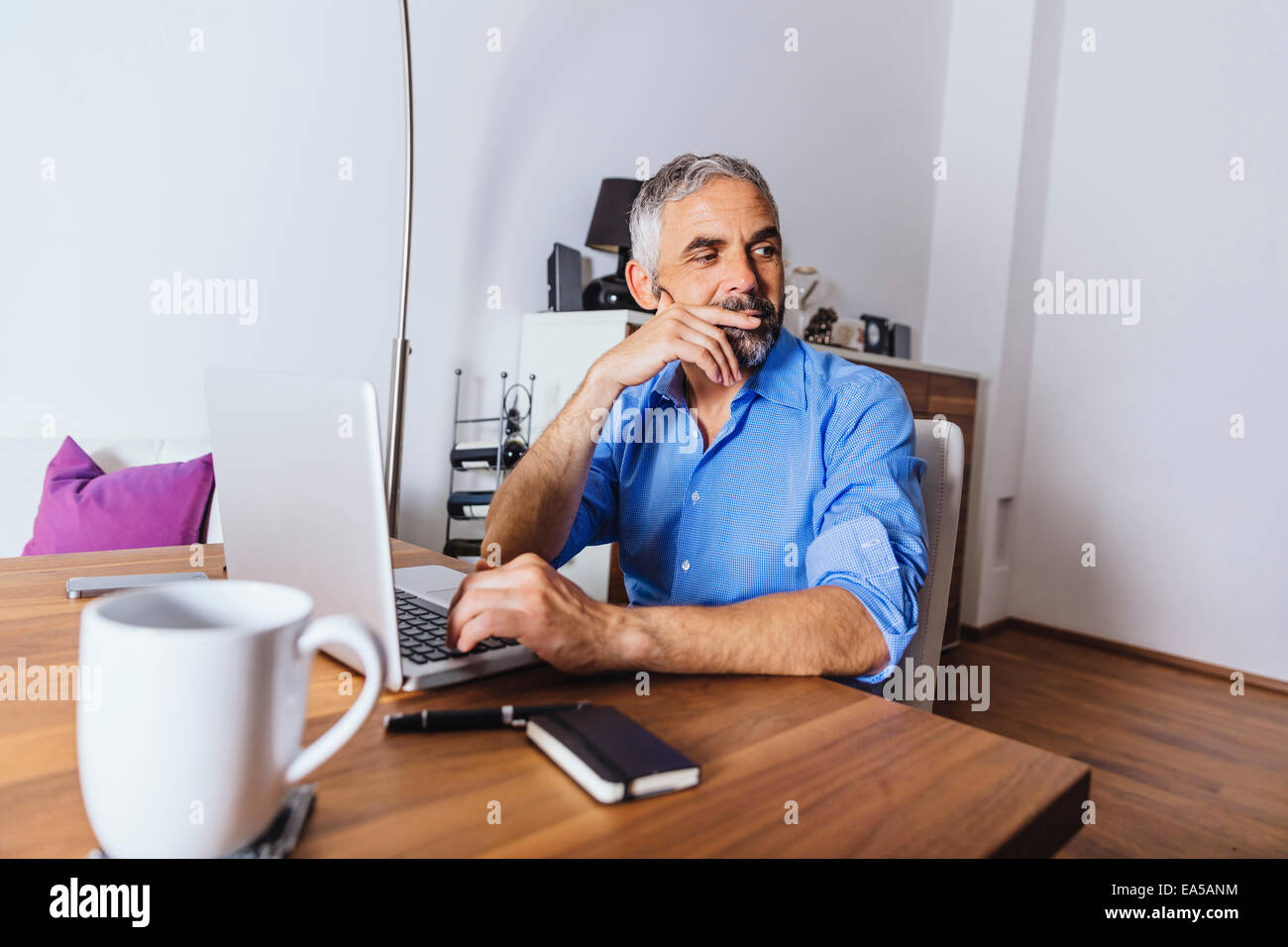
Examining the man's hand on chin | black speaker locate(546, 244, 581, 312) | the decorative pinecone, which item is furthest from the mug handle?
the decorative pinecone

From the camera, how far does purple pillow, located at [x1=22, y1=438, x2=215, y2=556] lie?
5.00 feet

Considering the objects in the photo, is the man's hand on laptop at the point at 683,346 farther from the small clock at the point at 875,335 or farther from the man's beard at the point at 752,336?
the small clock at the point at 875,335

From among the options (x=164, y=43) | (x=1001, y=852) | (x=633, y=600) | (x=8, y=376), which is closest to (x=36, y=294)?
(x=8, y=376)

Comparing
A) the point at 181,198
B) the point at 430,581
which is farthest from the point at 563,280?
the point at 430,581

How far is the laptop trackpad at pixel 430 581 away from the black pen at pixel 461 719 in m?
0.31

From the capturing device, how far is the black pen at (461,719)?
623 millimetres

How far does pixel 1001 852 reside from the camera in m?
0.51

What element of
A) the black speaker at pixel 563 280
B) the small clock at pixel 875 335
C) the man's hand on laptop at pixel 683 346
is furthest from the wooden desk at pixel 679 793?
the small clock at pixel 875 335

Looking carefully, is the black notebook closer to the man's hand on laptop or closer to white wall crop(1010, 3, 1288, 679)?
the man's hand on laptop

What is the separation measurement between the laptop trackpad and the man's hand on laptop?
1.19 feet

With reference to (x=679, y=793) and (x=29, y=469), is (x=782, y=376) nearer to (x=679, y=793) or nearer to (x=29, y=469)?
(x=679, y=793)

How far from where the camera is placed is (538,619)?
28.3 inches

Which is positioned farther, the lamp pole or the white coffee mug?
the lamp pole

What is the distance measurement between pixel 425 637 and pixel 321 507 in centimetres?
23
